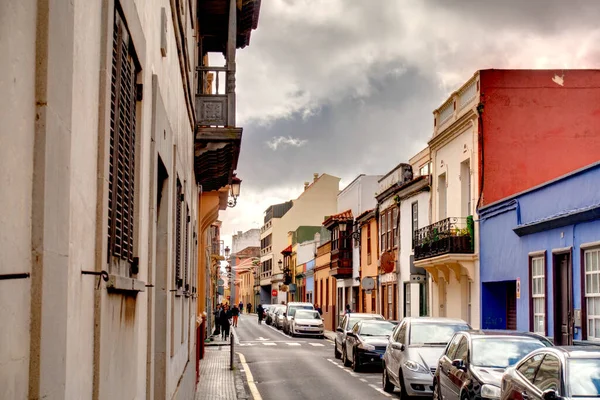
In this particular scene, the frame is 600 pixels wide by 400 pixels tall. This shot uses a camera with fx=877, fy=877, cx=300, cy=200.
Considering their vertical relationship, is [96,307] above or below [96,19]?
below

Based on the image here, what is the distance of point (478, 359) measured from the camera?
13.4 m

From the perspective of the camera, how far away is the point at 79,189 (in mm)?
3586

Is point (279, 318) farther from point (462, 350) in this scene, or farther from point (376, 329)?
point (462, 350)

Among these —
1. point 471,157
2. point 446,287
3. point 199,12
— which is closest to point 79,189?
point 199,12

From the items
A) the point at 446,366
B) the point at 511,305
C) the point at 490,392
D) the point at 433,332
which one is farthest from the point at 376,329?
the point at 490,392

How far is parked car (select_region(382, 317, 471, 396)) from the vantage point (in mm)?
16984

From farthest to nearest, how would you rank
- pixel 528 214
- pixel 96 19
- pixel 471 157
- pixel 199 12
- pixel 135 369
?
pixel 471 157 < pixel 528 214 < pixel 199 12 < pixel 135 369 < pixel 96 19

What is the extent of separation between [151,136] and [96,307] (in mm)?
2870

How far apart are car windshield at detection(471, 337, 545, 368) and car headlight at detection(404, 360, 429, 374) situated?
3327 mm

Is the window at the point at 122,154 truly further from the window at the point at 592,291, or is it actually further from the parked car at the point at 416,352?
the window at the point at 592,291

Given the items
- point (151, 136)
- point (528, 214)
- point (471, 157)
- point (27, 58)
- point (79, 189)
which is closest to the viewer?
point (27, 58)

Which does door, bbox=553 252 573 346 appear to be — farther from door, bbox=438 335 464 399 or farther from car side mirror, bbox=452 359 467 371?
car side mirror, bbox=452 359 467 371

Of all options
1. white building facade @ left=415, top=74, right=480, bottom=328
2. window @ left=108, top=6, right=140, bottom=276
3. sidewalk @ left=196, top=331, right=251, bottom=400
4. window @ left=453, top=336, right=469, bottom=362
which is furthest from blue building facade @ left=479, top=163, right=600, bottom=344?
window @ left=108, top=6, right=140, bottom=276

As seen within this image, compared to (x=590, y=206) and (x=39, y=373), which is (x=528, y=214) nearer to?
(x=590, y=206)
